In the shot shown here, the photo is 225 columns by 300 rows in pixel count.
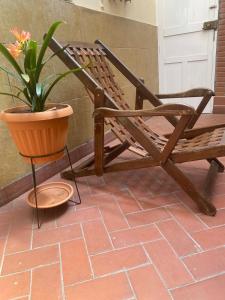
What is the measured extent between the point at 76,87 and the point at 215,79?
235 centimetres

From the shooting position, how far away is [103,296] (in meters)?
1.02

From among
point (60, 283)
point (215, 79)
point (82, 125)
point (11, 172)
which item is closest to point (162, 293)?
point (60, 283)

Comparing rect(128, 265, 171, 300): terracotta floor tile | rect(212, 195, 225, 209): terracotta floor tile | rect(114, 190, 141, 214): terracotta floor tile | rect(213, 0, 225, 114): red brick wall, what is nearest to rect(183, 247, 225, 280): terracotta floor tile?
rect(128, 265, 171, 300): terracotta floor tile

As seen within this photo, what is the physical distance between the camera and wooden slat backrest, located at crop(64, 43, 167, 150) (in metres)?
1.73

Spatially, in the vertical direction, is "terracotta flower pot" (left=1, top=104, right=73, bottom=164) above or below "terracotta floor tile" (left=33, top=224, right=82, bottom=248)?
above

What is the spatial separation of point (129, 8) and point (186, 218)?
8.90 ft

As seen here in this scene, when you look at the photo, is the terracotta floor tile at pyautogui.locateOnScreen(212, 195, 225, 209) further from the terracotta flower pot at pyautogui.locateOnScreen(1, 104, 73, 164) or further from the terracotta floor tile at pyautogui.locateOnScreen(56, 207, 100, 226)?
the terracotta flower pot at pyautogui.locateOnScreen(1, 104, 73, 164)

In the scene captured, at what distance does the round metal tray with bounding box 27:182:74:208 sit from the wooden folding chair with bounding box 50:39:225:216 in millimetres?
197

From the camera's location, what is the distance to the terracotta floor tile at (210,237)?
125 centimetres

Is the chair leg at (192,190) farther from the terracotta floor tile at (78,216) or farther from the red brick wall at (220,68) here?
the red brick wall at (220,68)

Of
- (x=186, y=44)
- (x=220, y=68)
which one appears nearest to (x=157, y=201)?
(x=220, y=68)

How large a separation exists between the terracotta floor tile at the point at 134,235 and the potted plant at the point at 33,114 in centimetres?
59

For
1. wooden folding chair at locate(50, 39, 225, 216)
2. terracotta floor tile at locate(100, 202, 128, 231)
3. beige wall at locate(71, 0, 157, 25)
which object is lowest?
terracotta floor tile at locate(100, 202, 128, 231)

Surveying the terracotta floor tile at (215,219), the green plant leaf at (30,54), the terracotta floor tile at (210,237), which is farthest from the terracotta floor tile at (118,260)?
the green plant leaf at (30,54)
